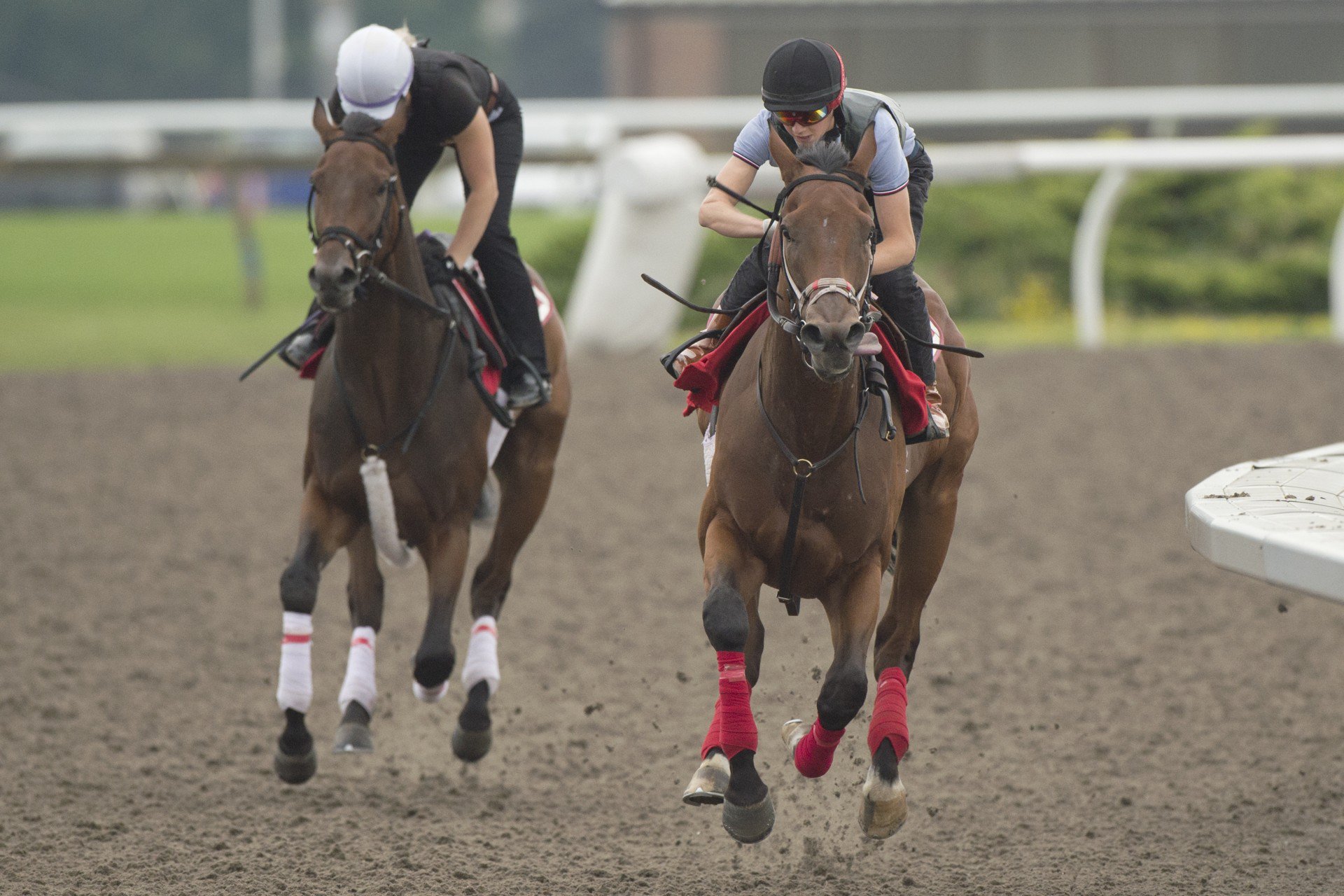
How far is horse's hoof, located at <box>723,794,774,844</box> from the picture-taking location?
423cm

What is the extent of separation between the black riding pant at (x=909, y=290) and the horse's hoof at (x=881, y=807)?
1.12 metres

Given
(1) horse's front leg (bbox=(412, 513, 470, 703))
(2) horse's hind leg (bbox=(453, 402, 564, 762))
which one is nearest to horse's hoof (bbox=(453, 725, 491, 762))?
(1) horse's front leg (bbox=(412, 513, 470, 703))

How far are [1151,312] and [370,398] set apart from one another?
9.17 metres

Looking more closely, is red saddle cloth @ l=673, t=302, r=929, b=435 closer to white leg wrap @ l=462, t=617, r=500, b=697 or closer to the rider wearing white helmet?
the rider wearing white helmet

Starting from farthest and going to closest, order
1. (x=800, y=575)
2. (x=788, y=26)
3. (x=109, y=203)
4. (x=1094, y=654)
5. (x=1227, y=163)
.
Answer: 1. (x=109, y=203)
2. (x=788, y=26)
3. (x=1227, y=163)
4. (x=1094, y=654)
5. (x=800, y=575)

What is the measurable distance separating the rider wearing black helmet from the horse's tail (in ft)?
3.34

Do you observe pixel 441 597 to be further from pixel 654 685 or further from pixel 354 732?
pixel 654 685

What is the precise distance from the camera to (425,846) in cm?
496

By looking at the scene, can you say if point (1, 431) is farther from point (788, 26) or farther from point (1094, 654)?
point (788, 26)

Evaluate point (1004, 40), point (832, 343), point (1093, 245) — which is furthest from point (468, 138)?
point (1004, 40)

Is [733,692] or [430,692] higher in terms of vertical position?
[733,692]

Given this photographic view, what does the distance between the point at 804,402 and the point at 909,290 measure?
64 cm

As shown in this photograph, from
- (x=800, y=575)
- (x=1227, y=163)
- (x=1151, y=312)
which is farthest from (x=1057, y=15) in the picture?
(x=800, y=575)

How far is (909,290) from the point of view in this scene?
4605 mm
